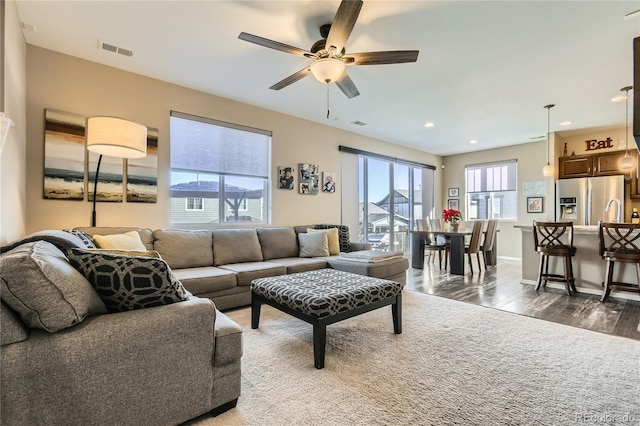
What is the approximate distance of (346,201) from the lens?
5.98 m

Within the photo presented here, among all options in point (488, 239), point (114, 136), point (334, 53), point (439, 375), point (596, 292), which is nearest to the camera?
point (439, 375)

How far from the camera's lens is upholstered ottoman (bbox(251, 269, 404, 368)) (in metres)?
2.06

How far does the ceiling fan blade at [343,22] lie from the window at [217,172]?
99.1 inches

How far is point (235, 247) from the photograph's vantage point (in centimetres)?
387

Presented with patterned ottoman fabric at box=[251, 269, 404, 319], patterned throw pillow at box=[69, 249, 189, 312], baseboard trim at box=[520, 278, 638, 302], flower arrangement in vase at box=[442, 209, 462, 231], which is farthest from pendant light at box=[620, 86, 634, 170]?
patterned throw pillow at box=[69, 249, 189, 312]

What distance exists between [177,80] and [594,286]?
624cm

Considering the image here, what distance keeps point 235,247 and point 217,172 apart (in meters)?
1.19

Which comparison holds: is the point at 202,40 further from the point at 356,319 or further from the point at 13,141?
the point at 356,319

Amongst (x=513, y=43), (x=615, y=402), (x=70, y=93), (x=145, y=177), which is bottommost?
(x=615, y=402)

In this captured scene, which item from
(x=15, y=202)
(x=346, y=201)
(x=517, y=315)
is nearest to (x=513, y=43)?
(x=517, y=315)

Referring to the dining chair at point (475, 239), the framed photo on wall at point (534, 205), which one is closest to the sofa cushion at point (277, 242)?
the dining chair at point (475, 239)

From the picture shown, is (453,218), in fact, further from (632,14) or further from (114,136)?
(114,136)

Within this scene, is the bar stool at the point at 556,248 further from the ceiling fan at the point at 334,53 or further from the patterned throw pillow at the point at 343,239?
the ceiling fan at the point at 334,53

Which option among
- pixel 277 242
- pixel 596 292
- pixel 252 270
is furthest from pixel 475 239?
pixel 252 270
